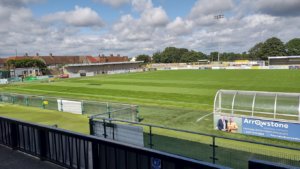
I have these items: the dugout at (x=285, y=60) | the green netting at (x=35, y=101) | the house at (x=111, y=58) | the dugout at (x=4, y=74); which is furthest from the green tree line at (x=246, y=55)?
the green netting at (x=35, y=101)

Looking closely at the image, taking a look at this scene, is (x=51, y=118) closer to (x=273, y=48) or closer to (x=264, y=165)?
(x=264, y=165)

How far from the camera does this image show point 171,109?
23.8 m

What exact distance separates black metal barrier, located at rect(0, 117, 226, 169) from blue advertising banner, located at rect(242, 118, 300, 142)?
11.7 m

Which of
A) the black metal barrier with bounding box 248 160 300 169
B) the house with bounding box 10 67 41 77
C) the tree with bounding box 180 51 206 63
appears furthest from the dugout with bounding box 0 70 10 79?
the tree with bounding box 180 51 206 63

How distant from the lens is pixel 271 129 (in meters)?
14.7

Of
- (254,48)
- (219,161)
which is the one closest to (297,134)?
(219,161)

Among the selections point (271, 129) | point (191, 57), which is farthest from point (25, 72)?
point (191, 57)

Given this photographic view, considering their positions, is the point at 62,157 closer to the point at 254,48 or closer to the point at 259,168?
the point at 259,168

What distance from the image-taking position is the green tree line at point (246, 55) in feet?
454

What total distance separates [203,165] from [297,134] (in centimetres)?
1245

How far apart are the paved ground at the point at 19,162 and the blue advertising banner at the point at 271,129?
466 inches

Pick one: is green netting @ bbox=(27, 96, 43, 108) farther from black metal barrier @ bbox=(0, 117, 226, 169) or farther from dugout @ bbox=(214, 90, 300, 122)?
A: black metal barrier @ bbox=(0, 117, 226, 169)

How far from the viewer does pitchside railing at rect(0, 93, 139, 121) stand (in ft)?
59.9

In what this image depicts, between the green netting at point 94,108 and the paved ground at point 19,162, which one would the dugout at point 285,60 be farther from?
the paved ground at point 19,162
